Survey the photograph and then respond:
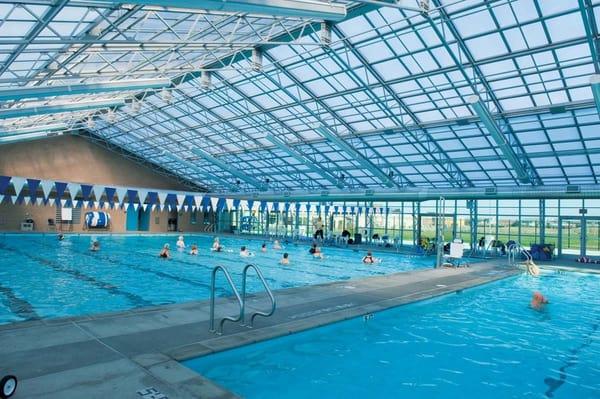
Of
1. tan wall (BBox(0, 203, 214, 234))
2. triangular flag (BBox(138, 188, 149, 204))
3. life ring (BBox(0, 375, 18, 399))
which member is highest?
triangular flag (BBox(138, 188, 149, 204))

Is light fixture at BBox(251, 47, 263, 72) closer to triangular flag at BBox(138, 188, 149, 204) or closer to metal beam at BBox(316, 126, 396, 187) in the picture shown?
metal beam at BBox(316, 126, 396, 187)

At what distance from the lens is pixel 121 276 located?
43.5 ft

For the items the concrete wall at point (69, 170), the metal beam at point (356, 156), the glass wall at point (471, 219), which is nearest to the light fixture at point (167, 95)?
the metal beam at point (356, 156)

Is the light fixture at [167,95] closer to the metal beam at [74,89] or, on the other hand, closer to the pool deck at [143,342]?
the metal beam at [74,89]

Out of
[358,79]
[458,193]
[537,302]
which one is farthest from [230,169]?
[537,302]

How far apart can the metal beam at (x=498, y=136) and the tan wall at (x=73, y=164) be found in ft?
102

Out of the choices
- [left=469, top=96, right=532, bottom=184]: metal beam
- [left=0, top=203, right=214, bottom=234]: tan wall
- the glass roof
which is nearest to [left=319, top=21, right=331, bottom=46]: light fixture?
the glass roof

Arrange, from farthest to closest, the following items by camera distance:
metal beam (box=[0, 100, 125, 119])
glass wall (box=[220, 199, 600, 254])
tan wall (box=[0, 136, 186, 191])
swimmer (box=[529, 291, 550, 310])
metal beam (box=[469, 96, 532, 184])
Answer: tan wall (box=[0, 136, 186, 191]) → glass wall (box=[220, 199, 600, 254]) → metal beam (box=[469, 96, 532, 184]) → metal beam (box=[0, 100, 125, 119]) → swimmer (box=[529, 291, 550, 310])

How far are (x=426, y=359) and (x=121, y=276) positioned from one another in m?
10.5

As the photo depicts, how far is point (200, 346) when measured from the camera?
17.9 feet

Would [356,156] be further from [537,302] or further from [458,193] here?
[537,302]

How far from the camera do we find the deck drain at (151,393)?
3.93 meters

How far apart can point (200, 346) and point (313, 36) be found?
42.5 ft

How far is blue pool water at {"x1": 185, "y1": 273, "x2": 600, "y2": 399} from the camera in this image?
16.9 ft
